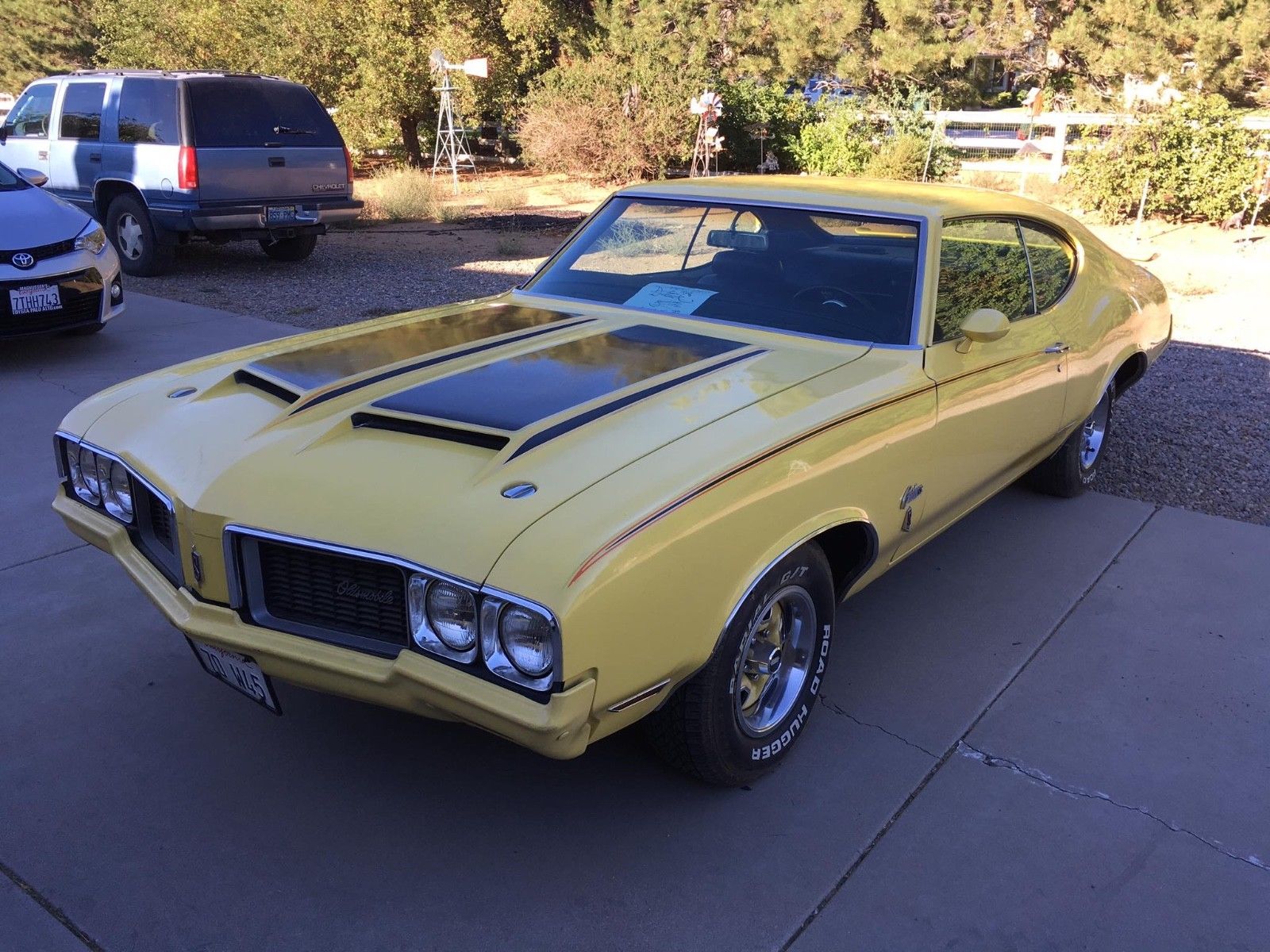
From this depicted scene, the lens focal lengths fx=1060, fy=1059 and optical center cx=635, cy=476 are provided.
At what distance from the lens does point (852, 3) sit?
2088 centimetres

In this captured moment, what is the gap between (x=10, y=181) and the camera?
7.65m

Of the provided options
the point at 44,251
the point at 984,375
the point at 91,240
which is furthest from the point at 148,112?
the point at 984,375

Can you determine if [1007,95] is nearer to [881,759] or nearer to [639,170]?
[639,170]

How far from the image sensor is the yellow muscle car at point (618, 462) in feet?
7.76

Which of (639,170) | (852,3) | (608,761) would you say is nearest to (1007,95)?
(852,3)

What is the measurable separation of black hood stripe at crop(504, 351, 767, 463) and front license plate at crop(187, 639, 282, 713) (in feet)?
2.78

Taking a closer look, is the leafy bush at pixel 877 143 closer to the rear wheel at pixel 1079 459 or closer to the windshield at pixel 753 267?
the rear wheel at pixel 1079 459

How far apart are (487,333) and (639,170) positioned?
15.9 metres

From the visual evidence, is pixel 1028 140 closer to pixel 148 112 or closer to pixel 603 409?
pixel 148 112

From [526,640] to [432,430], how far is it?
772 millimetres

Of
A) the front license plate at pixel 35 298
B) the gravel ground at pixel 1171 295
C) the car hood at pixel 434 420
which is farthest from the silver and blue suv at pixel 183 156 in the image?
the car hood at pixel 434 420

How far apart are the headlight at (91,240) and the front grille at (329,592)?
5656 mm

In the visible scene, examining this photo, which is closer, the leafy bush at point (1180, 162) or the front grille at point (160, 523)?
the front grille at point (160, 523)

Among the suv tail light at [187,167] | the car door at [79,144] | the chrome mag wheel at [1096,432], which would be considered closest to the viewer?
the chrome mag wheel at [1096,432]
